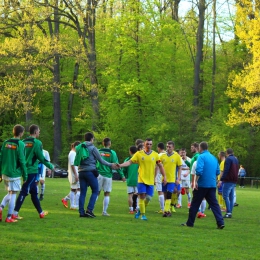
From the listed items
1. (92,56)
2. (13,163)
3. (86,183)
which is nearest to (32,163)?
(13,163)

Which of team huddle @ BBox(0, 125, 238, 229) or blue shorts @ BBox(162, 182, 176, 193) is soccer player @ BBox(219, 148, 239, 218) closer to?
team huddle @ BBox(0, 125, 238, 229)

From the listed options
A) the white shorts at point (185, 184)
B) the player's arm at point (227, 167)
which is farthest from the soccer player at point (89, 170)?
the white shorts at point (185, 184)

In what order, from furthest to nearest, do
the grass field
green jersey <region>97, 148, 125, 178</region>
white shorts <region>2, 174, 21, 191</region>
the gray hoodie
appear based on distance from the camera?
green jersey <region>97, 148, 125, 178</region> < the gray hoodie < white shorts <region>2, 174, 21, 191</region> < the grass field

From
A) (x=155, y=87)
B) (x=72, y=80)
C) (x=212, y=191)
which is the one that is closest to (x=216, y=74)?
(x=155, y=87)

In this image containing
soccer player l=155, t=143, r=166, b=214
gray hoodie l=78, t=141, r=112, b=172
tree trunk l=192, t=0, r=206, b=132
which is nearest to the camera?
gray hoodie l=78, t=141, r=112, b=172

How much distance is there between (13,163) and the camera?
12.6m

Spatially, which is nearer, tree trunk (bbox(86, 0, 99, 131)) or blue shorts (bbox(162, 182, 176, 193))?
blue shorts (bbox(162, 182, 176, 193))

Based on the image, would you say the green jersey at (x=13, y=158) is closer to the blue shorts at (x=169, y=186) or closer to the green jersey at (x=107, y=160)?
the green jersey at (x=107, y=160)

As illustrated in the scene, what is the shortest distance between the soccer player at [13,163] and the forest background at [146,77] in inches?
1161

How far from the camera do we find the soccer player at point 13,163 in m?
12.5

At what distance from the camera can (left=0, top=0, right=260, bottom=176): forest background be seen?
1833 inches

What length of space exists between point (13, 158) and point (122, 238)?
3051 mm

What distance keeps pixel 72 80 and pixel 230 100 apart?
14.0 metres

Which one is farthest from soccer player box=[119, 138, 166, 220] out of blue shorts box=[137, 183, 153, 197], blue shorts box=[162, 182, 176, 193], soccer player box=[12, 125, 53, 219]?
soccer player box=[12, 125, 53, 219]
